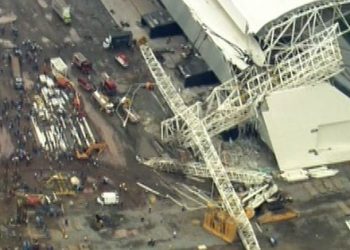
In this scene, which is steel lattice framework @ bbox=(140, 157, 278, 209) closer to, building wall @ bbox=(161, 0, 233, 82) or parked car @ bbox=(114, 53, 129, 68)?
building wall @ bbox=(161, 0, 233, 82)

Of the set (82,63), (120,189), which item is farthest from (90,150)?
(82,63)

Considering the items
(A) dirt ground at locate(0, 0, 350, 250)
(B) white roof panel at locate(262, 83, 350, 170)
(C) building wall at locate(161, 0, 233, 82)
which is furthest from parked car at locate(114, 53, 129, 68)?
(B) white roof panel at locate(262, 83, 350, 170)

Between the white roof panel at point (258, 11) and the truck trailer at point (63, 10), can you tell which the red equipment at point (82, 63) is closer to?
the truck trailer at point (63, 10)

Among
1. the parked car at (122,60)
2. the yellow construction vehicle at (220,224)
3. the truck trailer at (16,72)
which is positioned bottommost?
the yellow construction vehicle at (220,224)

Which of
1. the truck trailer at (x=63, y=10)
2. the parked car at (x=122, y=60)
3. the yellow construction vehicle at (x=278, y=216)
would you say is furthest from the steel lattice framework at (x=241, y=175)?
the truck trailer at (x=63, y=10)

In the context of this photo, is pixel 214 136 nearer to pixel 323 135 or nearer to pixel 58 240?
pixel 323 135

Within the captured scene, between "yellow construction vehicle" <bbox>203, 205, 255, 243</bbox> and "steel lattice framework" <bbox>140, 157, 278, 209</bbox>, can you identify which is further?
"steel lattice framework" <bbox>140, 157, 278, 209</bbox>

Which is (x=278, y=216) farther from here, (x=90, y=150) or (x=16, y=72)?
(x=16, y=72)
